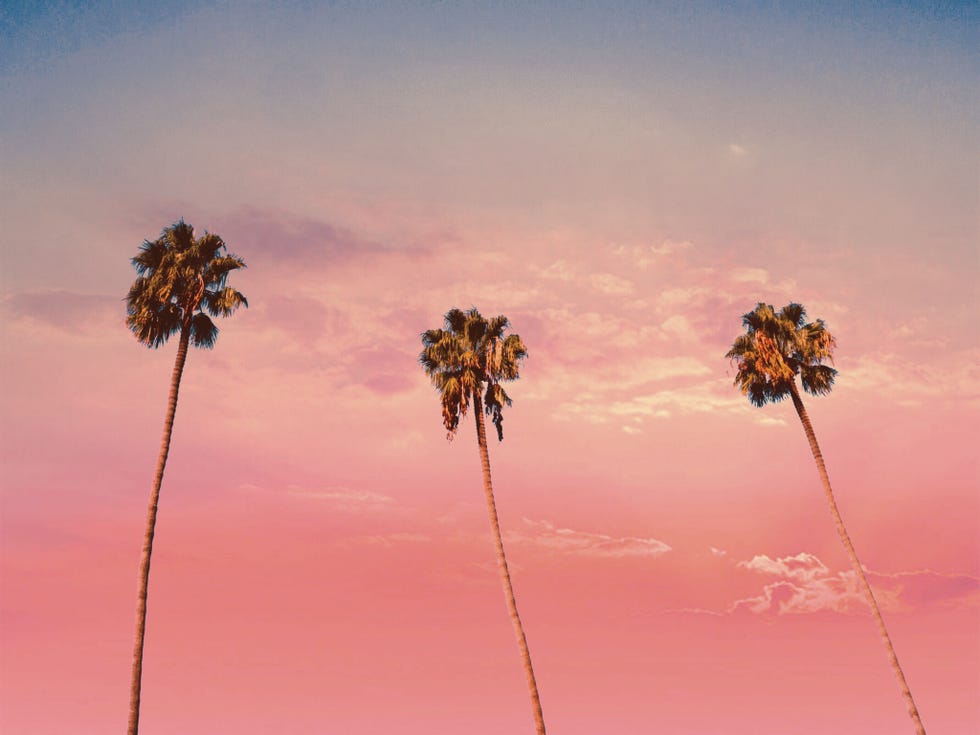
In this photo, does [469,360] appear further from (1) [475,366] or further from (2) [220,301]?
(2) [220,301]

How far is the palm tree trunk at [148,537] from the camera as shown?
22750 millimetres

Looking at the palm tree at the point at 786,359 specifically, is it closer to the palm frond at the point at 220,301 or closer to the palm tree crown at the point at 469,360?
the palm tree crown at the point at 469,360

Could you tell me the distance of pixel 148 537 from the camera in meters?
25.3

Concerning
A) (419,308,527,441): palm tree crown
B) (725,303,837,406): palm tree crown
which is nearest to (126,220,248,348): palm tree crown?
(419,308,527,441): palm tree crown

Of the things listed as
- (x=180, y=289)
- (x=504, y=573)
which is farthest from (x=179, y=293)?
(x=504, y=573)

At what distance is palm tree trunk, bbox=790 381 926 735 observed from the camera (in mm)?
29941

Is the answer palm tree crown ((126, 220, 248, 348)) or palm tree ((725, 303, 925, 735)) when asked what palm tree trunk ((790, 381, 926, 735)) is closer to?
palm tree ((725, 303, 925, 735))

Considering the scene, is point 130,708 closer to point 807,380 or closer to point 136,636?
point 136,636

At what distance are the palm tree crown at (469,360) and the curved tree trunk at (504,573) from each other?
80 centimetres

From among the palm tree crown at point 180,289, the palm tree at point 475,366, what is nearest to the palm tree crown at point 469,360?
the palm tree at point 475,366

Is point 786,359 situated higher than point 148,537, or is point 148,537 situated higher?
point 786,359

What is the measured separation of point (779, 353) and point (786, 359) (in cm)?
74

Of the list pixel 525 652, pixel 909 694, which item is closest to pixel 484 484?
pixel 525 652

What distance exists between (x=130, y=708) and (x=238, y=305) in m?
16.0
